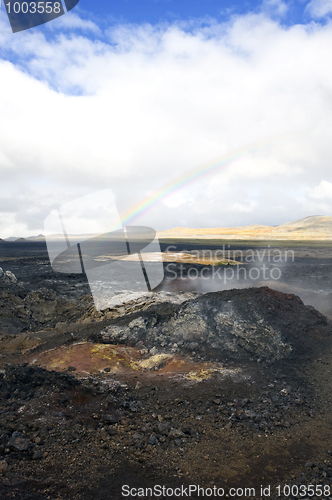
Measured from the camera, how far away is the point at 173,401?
6.83 m

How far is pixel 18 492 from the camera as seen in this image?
376 centimetres

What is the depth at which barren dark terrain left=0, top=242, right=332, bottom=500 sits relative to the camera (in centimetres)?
450

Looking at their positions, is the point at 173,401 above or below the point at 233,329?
below

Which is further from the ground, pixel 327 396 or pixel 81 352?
pixel 81 352

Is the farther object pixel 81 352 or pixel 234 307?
pixel 234 307

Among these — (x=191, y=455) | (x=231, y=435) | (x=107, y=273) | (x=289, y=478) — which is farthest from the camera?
(x=107, y=273)

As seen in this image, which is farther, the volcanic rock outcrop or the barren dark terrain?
the volcanic rock outcrop

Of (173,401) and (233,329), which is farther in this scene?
(233,329)

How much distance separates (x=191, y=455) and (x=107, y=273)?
2479cm

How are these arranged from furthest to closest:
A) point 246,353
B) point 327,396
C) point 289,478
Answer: point 246,353, point 327,396, point 289,478

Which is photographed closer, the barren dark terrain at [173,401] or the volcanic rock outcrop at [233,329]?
the barren dark terrain at [173,401]

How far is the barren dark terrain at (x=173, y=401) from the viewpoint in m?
4.50

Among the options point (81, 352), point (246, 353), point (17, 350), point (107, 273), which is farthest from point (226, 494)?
point (107, 273)

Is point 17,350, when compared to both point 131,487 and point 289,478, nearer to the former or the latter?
point 131,487
